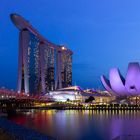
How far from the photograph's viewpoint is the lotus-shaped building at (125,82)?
6119 cm

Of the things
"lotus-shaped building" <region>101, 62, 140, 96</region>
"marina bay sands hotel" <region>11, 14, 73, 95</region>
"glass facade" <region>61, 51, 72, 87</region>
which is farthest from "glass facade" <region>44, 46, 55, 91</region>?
"lotus-shaped building" <region>101, 62, 140, 96</region>

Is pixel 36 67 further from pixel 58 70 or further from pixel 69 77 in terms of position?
pixel 69 77

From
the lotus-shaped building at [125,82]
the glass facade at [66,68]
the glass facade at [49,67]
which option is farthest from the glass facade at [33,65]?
the lotus-shaped building at [125,82]

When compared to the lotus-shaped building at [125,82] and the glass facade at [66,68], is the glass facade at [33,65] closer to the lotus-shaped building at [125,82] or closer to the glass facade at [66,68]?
the glass facade at [66,68]

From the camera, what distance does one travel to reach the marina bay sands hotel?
74500 millimetres

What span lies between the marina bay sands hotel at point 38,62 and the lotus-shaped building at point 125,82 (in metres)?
17.7

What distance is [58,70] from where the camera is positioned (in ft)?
315

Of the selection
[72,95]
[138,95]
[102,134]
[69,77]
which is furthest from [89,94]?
[102,134]

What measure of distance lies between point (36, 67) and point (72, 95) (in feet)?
32.0

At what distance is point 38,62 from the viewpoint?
8394 cm

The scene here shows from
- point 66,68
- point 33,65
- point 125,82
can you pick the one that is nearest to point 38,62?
point 33,65

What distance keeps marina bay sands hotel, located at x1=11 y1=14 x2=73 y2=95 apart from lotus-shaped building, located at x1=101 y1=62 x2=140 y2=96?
58.2ft

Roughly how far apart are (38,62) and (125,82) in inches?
1036

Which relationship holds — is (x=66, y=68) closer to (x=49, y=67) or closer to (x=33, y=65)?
(x=49, y=67)
